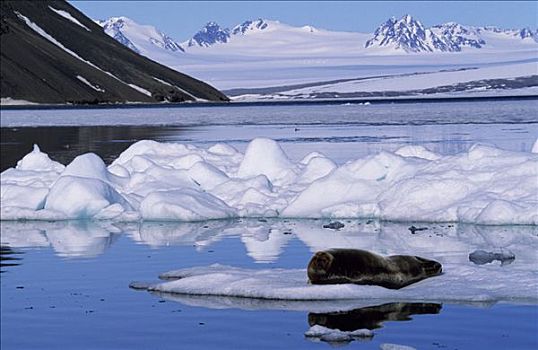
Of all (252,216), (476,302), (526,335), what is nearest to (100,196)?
(252,216)

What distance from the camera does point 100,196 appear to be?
2359 centimetres

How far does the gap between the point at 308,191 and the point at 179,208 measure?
9.69 ft

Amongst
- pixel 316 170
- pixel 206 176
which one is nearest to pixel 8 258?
pixel 206 176

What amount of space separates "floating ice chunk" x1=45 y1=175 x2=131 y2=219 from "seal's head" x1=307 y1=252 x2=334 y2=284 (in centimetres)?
1010

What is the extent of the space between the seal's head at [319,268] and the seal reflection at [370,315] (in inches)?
51.0

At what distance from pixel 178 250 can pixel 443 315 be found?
23.8ft

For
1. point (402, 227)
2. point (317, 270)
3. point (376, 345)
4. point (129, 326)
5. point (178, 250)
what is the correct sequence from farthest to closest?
point (402, 227) < point (178, 250) < point (317, 270) < point (129, 326) < point (376, 345)

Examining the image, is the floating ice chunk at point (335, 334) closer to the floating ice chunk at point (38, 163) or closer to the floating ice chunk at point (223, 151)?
the floating ice chunk at point (38, 163)

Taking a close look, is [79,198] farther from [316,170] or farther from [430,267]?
[430,267]

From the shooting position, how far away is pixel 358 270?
1423 centimetres

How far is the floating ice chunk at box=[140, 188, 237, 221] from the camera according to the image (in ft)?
75.3

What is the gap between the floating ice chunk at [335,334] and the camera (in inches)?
440

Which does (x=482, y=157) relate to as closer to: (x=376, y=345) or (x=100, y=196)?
(x=100, y=196)

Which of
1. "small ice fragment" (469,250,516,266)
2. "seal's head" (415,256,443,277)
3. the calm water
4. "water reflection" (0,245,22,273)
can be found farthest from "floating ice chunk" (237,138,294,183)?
"seal's head" (415,256,443,277)
